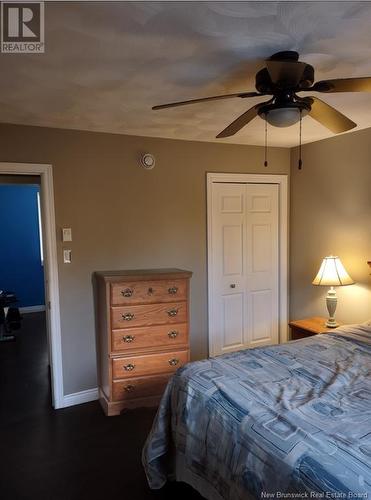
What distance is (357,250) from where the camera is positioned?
3.48 m

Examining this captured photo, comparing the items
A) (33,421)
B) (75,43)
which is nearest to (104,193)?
(75,43)

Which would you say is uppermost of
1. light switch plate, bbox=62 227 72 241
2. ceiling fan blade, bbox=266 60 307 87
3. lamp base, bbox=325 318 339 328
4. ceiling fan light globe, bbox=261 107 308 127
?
ceiling fan blade, bbox=266 60 307 87

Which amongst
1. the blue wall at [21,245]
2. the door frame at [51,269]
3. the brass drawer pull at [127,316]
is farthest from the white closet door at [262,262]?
the blue wall at [21,245]

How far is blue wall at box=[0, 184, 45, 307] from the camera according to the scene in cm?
662

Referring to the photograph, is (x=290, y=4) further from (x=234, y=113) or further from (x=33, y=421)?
(x=33, y=421)

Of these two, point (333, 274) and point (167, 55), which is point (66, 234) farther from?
point (333, 274)

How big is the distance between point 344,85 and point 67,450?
284 cm

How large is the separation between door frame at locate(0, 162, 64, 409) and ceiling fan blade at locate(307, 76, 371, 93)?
89.4 inches

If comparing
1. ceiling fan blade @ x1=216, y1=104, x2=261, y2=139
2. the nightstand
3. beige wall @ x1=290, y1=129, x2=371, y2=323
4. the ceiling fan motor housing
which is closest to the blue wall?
beige wall @ x1=290, y1=129, x2=371, y2=323

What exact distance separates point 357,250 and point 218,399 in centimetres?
234

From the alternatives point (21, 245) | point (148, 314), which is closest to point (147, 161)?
point (148, 314)

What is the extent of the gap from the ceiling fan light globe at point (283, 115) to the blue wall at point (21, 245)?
5941 mm

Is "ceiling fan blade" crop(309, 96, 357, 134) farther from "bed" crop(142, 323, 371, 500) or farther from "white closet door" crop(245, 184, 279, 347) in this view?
"white closet door" crop(245, 184, 279, 347)

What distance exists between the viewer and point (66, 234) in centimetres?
320
